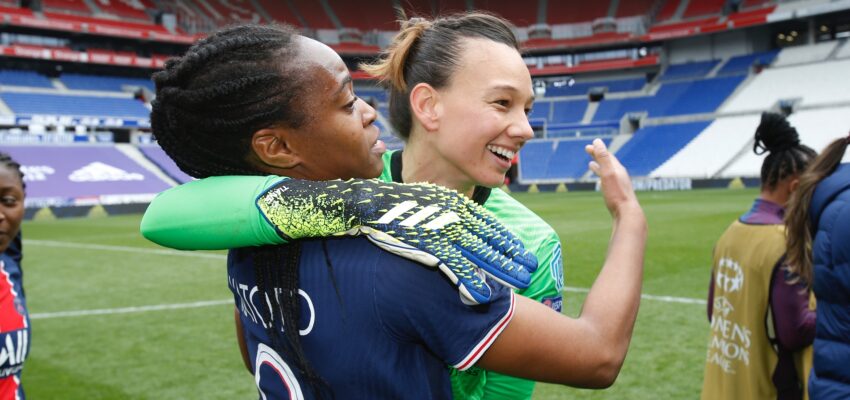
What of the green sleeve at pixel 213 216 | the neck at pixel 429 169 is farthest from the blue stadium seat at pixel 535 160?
the green sleeve at pixel 213 216

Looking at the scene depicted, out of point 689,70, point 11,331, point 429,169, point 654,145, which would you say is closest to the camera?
point 429,169

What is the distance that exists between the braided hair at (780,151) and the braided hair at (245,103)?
3039 mm

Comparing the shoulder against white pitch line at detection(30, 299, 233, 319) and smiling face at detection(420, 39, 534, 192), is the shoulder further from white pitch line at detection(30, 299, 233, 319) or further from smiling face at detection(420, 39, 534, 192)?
white pitch line at detection(30, 299, 233, 319)

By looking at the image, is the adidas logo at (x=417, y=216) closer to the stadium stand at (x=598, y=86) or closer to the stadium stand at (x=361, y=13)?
the stadium stand at (x=598, y=86)

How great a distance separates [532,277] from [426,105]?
A: 0.55m

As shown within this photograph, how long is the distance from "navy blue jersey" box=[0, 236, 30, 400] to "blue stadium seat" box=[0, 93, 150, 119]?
3960 centimetres

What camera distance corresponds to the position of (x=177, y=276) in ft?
38.1

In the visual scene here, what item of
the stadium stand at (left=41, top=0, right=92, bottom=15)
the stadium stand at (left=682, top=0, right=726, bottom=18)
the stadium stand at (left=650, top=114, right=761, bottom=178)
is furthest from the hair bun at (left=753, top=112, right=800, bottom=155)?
the stadium stand at (left=682, top=0, right=726, bottom=18)

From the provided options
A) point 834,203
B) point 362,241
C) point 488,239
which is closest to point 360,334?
point 362,241

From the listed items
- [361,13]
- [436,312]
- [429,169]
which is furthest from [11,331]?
[361,13]

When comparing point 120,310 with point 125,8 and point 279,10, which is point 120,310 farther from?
point 279,10

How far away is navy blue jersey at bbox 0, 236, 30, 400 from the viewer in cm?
270

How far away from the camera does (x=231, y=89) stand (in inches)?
49.6

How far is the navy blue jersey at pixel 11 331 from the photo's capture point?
2695mm
